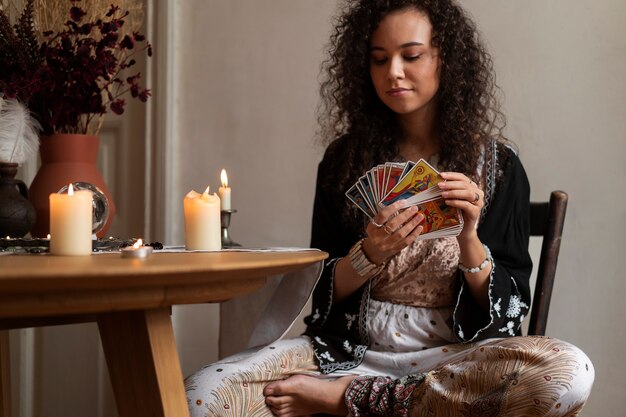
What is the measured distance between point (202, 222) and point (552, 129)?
4.49 ft

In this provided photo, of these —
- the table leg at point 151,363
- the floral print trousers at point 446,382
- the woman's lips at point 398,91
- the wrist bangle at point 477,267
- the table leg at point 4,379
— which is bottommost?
the table leg at point 4,379

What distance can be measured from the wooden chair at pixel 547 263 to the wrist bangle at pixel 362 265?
1.48ft

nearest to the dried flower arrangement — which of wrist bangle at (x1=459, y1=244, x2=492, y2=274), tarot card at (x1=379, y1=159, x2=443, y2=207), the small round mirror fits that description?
the small round mirror

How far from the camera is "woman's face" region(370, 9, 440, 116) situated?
6.53 ft

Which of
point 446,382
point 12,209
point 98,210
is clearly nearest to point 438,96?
point 446,382

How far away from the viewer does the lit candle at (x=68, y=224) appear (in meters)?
1.26

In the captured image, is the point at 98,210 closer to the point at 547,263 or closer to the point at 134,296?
the point at 134,296

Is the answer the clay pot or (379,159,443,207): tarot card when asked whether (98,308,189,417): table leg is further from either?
(379,159,443,207): tarot card

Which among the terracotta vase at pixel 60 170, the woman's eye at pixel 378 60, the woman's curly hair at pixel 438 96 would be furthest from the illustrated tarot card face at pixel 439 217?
the terracotta vase at pixel 60 170

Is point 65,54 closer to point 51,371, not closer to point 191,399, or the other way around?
point 191,399

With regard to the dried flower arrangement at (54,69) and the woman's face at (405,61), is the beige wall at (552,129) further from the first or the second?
the dried flower arrangement at (54,69)

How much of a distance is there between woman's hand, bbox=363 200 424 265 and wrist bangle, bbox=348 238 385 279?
0.07m

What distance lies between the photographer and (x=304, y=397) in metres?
1.75

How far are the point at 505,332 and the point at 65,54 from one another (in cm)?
125
